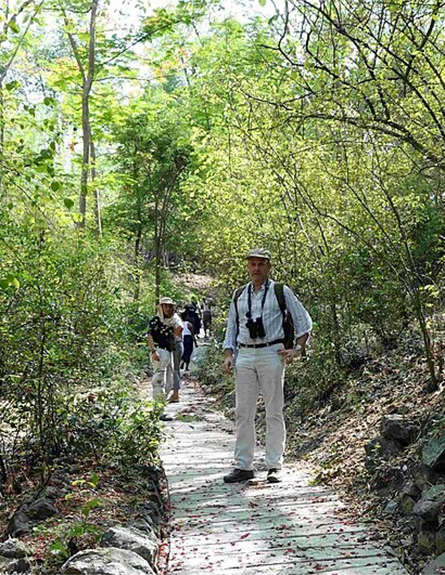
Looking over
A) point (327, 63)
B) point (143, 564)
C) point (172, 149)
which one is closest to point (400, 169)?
point (327, 63)

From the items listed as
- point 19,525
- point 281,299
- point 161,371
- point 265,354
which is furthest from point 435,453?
point 161,371

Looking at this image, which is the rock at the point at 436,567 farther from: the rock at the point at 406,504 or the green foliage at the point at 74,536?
the green foliage at the point at 74,536

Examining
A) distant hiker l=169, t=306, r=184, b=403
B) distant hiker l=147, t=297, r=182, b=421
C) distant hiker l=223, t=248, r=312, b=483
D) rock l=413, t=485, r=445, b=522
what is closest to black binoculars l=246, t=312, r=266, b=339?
distant hiker l=223, t=248, r=312, b=483

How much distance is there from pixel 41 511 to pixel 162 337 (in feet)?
22.5

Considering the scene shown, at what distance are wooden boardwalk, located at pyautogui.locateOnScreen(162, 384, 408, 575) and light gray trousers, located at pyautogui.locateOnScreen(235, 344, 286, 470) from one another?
25 centimetres

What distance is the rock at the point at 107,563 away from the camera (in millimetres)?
3799

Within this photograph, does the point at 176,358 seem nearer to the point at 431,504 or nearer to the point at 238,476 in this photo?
the point at 238,476

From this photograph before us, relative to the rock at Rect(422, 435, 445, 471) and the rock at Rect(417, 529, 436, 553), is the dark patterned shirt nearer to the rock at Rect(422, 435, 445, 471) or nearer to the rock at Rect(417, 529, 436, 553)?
the rock at Rect(422, 435, 445, 471)

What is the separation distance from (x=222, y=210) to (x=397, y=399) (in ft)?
22.6

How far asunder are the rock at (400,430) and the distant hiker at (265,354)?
1.03m

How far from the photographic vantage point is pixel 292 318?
7.04 meters

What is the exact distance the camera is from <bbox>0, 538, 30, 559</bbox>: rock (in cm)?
416

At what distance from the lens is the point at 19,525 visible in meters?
4.86

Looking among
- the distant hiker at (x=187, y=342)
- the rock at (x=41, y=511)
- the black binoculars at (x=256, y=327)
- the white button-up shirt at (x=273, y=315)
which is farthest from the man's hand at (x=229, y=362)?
the distant hiker at (x=187, y=342)
